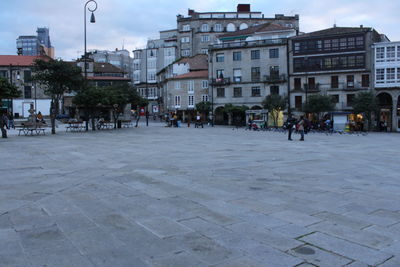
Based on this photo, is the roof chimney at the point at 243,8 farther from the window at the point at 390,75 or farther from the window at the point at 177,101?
the window at the point at 390,75

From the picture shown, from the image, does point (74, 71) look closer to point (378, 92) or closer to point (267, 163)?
point (267, 163)

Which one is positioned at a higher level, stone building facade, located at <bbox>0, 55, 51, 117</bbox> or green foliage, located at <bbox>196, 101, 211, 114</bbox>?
stone building facade, located at <bbox>0, 55, 51, 117</bbox>

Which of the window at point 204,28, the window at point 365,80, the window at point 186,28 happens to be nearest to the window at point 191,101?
the window at point 204,28

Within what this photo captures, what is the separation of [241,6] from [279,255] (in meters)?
83.0

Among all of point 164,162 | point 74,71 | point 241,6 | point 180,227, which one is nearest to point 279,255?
point 180,227

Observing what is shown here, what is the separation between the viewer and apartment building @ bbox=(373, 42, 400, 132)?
4797cm

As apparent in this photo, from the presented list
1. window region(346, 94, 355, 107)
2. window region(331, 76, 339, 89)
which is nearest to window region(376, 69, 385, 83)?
window region(346, 94, 355, 107)

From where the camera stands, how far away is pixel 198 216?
572 centimetres

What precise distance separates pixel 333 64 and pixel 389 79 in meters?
7.33

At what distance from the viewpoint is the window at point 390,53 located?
48.1 m

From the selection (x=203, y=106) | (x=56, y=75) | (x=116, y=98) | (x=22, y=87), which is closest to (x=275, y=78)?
(x=203, y=106)

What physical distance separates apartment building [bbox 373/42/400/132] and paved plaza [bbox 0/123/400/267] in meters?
42.8

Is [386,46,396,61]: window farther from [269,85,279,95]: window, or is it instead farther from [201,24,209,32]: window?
[201,24,209,32]: window

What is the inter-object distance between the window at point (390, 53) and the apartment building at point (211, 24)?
31574mm
